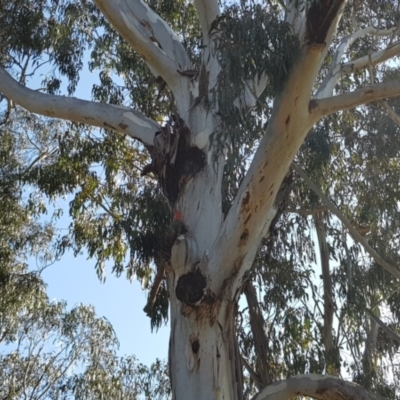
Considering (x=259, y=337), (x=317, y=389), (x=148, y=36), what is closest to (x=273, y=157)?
(x=317, y=389)

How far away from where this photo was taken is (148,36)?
5.11 metres

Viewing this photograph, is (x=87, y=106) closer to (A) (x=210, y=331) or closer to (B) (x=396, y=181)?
(A) (x=210, y=331)

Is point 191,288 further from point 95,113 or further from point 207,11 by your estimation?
point 207,11

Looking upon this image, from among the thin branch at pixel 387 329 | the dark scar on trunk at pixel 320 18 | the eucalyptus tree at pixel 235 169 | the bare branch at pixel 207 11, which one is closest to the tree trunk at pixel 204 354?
the eucalyptus tree at pixel 235 169

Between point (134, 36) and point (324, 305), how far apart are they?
9.56ft

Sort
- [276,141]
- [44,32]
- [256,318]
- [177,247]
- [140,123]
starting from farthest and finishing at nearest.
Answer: [44,32]
[256,318]
[140,123]
[177,247]
[276,141]

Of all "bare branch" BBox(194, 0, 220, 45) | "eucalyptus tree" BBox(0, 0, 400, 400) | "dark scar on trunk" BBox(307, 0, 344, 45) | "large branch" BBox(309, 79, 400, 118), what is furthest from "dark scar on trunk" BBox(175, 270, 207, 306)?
"bare branch" BBox(194, 0, 220, 45)

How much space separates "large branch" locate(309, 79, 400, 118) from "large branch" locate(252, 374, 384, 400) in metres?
1.48

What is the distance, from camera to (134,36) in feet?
16.2

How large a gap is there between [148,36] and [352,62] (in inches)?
66.4

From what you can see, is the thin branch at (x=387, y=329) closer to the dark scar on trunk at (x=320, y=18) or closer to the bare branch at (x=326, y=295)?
the bare branch at (x=326, y=295)

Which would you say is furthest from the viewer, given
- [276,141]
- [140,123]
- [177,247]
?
[140,123]

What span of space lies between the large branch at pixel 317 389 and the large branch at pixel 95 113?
71.4 inches

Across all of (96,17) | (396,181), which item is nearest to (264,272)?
(396,181)
